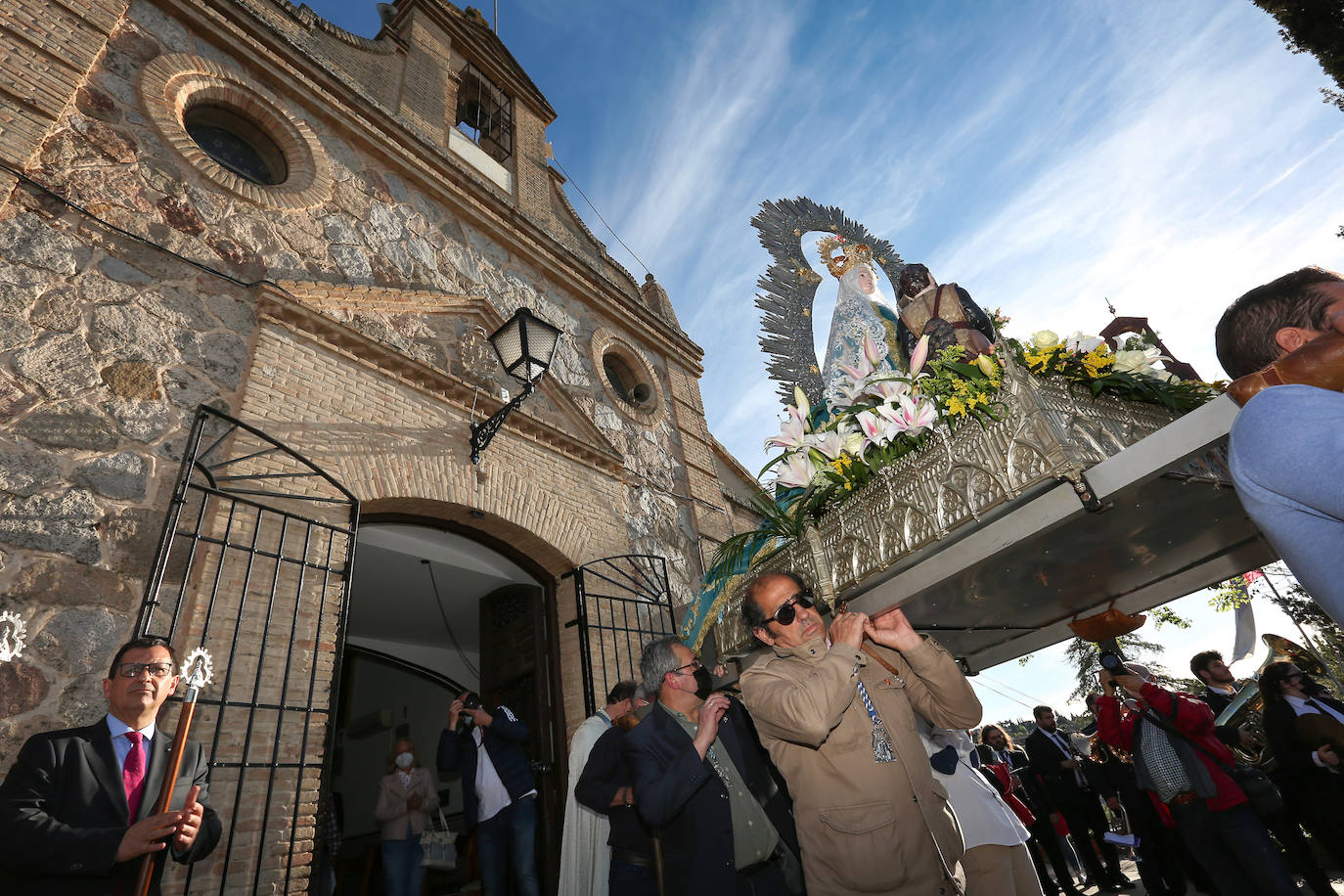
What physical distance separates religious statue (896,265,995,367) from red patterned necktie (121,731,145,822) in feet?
14.3

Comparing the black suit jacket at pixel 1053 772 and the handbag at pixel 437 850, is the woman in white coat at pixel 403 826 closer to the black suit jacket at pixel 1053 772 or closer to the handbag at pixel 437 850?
the handbag at pixel 437 850

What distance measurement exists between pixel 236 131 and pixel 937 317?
21.8ft

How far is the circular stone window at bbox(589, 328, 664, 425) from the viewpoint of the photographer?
9047mm

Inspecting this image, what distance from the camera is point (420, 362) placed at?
234 inches

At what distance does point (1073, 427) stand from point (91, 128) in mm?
6717

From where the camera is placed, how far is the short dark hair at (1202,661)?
5379 millimetres

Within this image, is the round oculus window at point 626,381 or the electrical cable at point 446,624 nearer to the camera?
the electrical cable at point 446,624

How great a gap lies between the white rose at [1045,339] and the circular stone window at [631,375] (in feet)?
19.5

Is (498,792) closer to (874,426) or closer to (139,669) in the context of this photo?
(139,669)

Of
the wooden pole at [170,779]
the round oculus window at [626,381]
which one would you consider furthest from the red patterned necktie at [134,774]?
the round oculus window at [626,381]

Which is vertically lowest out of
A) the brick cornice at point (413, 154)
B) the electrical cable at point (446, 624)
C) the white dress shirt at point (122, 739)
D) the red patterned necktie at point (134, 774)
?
the red patterned necktie at point (134, 774)

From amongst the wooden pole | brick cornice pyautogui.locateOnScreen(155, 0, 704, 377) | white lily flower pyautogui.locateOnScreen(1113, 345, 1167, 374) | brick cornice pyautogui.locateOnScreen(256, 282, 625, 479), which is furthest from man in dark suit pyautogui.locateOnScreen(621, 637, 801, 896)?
brick cornice pyautogui.locateOnScreen(155, 0, 704, 377)

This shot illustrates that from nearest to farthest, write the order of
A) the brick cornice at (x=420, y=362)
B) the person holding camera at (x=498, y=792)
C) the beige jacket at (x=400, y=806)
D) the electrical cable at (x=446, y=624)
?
the person holding camera at (x=498, y=792) → the brick cornice at (x=420, y=362) → the beige jacket at (x=400, y=806) → the electrical cable at (x=446, y=624)

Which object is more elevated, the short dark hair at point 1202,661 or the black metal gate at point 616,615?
the black metal gate at point 616,615
